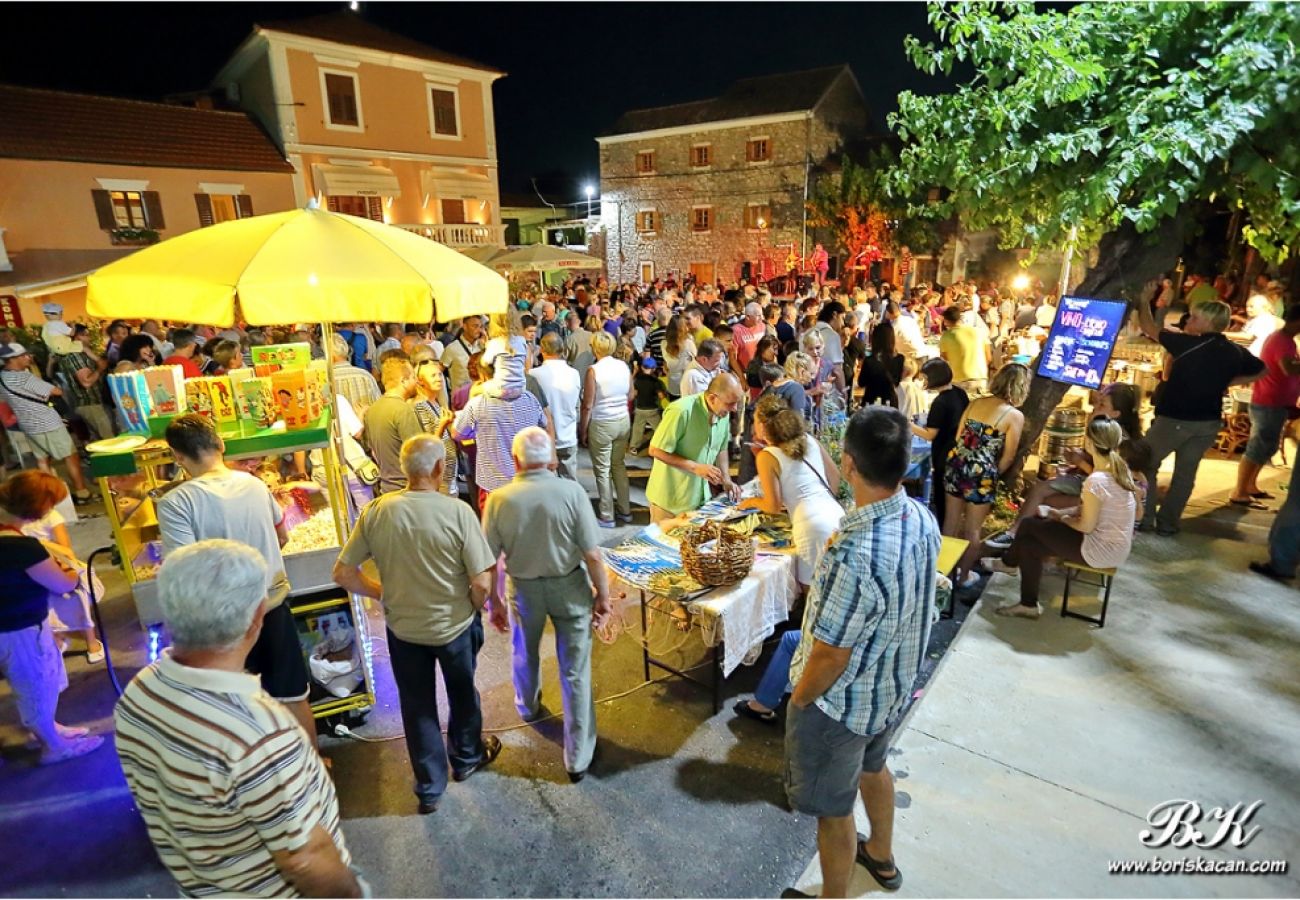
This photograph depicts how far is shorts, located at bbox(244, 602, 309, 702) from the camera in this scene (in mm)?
3295

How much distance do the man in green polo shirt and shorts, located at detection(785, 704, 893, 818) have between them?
2.23m

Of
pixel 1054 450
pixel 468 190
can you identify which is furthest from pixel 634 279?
pixel 1054 450

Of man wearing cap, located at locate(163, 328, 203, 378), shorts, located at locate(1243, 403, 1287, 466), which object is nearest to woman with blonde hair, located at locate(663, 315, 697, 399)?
man wearing cap, located at locate(163, 328, 203, 378)

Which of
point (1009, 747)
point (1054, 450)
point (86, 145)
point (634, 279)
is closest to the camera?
point (1009, 747)

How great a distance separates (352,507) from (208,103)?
71.3 ft

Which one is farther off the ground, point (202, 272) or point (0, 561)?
point (202, 272)

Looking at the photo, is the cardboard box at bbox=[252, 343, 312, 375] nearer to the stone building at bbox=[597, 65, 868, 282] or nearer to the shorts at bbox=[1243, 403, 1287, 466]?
the shorts at bbox=[1243, 403, 1287, 466]

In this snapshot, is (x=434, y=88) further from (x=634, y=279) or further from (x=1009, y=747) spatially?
(x=1009, y=747)

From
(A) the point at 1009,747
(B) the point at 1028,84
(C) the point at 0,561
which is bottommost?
(A) the point at 1009,747

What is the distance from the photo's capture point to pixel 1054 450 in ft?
22.7

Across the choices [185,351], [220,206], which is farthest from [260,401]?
[220,206]

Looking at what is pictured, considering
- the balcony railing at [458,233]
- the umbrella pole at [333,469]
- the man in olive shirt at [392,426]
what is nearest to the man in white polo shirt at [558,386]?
the man in olive shirt at [392,426]

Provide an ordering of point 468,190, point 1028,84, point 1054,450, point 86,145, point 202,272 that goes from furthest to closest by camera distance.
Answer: point 468,190, point 86,145, point 1054,450, point 1028,84, point 202,272

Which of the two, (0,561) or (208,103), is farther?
(208,103)
